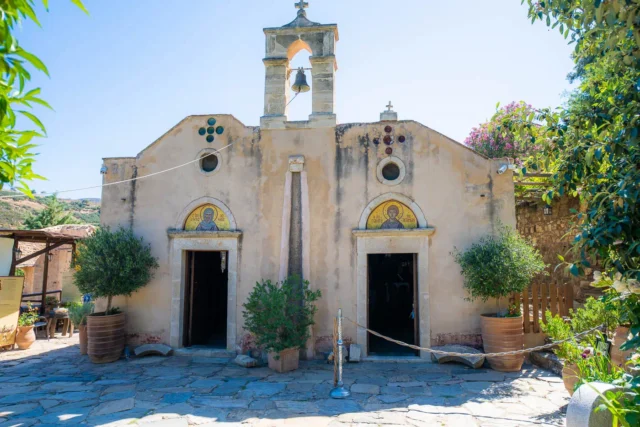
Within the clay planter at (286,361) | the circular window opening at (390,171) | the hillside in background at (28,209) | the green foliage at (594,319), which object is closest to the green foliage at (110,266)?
the clay planter at (286,361)

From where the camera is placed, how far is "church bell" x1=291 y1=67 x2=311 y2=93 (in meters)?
9.79

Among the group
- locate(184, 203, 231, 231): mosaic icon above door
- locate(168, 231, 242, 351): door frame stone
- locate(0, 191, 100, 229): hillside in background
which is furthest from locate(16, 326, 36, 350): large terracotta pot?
locate(0, 191, 100, 229): hillside in background

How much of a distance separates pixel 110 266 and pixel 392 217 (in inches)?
234

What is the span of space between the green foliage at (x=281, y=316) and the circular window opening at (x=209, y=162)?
10.7ft

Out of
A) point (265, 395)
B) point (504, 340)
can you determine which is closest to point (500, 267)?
point (504, 340)

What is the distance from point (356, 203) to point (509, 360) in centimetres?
420

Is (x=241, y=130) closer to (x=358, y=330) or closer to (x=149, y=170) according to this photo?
(x=149, y=170)

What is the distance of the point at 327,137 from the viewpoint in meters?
9.71

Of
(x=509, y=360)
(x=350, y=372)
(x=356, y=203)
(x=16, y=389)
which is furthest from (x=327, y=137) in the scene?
(x=16, y=389)

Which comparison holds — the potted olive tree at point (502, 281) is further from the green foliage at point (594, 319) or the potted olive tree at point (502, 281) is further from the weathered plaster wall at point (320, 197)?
the green foliage at point (594, 319)

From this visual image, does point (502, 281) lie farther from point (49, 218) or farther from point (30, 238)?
point (49, 218)

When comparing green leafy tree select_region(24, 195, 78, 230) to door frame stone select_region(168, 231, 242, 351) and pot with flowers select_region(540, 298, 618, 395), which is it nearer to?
door frame stone select_region(168, 231, 242, 351)

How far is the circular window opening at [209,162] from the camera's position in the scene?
10211 millimetres

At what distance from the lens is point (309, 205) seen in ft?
31.5
